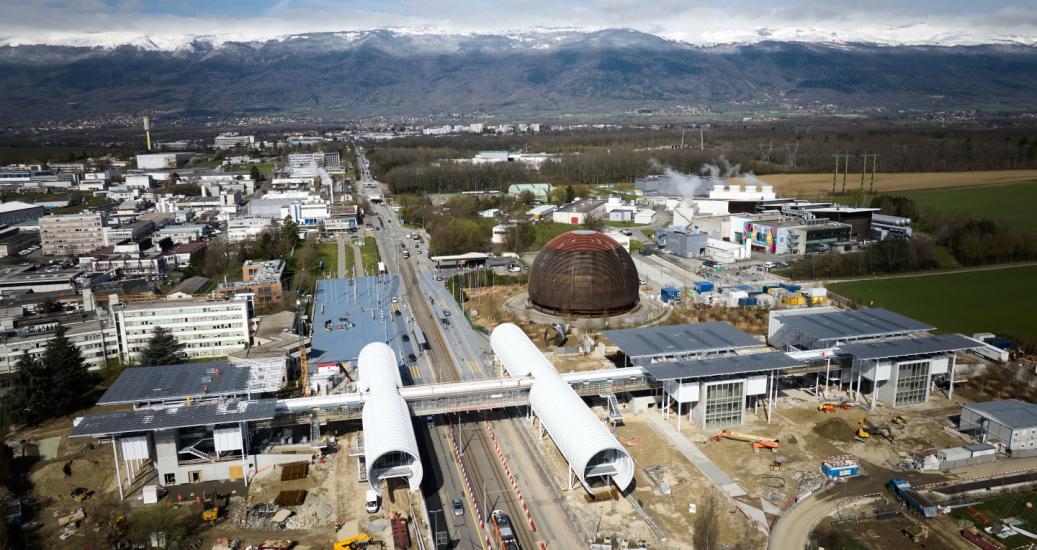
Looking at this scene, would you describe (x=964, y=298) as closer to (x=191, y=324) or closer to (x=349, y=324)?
(x=349, y=324)

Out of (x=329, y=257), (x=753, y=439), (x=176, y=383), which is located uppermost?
(x=176, y=383)

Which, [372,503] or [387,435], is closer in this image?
[372,503]

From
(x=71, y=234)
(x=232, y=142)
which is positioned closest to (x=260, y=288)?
(x=71, y=234)

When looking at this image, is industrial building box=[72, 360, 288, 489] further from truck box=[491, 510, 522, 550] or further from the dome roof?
the dome roof

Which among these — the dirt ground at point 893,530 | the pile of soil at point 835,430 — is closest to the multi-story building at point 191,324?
the pile of soil at point 835,430

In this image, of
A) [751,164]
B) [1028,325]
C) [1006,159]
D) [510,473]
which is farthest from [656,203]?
[510,473]

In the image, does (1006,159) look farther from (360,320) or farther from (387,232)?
(360,320)

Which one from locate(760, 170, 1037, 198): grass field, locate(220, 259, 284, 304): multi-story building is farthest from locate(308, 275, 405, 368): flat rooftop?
locate(760, 170, 1037, 198): grass field
